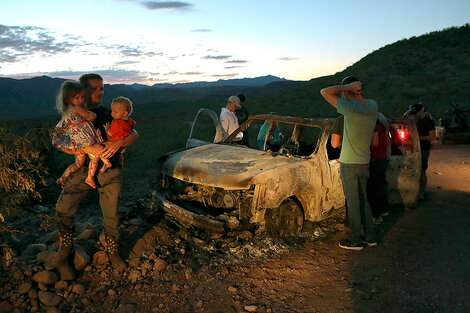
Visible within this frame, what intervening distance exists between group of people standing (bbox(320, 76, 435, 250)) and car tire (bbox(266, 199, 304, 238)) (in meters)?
0.64

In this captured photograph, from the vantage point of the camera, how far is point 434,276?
4.36m

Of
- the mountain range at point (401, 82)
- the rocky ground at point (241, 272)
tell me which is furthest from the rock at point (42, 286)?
the mountain range at point (401, 82)

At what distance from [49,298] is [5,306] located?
1.21ft

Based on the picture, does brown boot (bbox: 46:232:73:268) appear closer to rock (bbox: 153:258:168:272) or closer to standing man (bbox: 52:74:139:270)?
standing man (bbox: 52:74:139:270)

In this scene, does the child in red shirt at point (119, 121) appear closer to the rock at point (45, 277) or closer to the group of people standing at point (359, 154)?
the rock at point (45, 277)

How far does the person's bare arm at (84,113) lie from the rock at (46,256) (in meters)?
1.52

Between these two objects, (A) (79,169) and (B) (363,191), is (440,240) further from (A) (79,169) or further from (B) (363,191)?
(A) (79,169)

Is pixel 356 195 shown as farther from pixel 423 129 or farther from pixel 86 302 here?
pixel 86 302

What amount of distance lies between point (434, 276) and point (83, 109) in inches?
162

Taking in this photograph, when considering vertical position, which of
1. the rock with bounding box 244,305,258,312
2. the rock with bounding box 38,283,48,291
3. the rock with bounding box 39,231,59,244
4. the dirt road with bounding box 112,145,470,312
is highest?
the rock with bounding box 39,231,59,244

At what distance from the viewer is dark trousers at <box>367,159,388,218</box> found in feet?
17.6

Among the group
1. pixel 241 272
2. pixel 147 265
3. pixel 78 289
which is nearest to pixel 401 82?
pixel 241 272

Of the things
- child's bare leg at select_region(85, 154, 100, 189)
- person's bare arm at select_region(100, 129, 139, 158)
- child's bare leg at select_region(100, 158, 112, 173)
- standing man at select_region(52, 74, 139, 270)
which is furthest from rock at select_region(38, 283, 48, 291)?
person's bare arm at select_region(100, 129, 139, 158)

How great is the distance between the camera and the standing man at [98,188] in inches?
153
